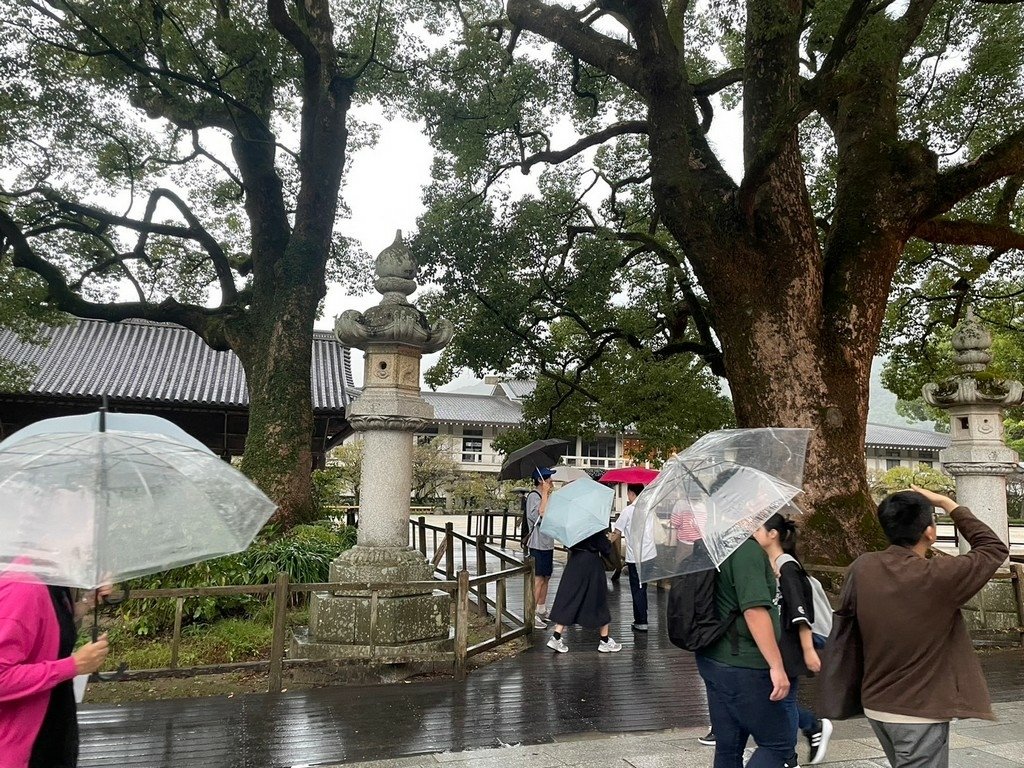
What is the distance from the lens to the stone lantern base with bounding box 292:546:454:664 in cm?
648

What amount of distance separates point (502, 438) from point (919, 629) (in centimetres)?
1470

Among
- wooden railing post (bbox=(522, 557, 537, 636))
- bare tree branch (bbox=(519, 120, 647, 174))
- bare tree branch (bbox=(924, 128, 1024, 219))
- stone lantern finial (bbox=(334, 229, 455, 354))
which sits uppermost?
bare tree branch (bbox=(519, 120, 647, 174))

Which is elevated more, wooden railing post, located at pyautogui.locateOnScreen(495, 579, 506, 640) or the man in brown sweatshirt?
the man in brown sweatshirt

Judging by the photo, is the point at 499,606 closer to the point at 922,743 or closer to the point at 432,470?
the point at 922,743

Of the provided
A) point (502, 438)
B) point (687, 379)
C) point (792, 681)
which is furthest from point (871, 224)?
point (502, 438)

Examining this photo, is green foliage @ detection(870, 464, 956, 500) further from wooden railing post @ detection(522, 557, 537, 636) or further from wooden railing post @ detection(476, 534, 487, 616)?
wooden railing post @ detection(522, 557, 537, 636)

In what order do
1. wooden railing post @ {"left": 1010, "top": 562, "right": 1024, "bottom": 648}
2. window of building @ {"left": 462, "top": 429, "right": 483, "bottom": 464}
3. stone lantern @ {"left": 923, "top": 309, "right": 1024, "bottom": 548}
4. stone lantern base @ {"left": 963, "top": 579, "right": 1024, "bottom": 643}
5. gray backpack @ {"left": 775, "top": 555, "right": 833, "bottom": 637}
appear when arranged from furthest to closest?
1. window of building @ {"left": 462, "top": 429, "right": 483, "bottom": 464}
2. stone lantern @ {"left": 923, "top": 309, "right": 1024, "bottom": 548}
3. stone lantern base @ {"left": 963, "top": 579, "right": 1024, "bottom": 643}
4. wooden railing post @ {"left": 1010, "top": 562, "right": 1024, "bottom": 648}
5. gray backpack @ {"left": 775, "top": 555, "right": 833, "bottom": 637}

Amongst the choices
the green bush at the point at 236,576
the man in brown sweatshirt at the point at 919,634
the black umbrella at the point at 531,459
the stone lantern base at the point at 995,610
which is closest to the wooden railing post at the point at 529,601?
the black umbrella at the point at 531,459

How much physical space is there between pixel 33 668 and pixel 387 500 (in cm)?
469

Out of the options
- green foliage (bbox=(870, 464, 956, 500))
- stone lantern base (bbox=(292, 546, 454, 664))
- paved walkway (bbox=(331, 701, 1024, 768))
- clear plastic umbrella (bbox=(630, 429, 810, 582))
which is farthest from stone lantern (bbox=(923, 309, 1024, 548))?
green foliage (bbox=(870, 464, 956, 500))

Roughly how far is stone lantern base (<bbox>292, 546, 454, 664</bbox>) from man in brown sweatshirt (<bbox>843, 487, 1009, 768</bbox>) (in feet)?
→ 14.6

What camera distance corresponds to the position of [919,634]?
2.96m

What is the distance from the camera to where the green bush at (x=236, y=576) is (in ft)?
26.9

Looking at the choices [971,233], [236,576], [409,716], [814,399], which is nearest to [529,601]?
[409,716]
